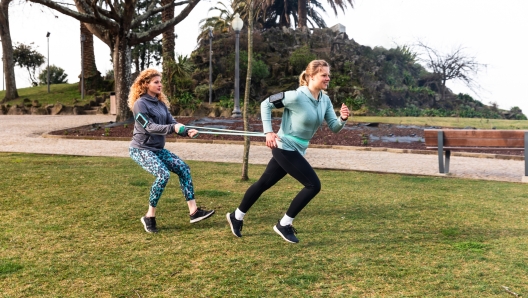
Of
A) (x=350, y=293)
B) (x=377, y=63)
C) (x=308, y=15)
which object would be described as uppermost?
(x=308, y=15)

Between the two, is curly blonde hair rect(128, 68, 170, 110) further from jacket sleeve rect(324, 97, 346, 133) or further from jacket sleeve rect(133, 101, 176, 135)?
jacket sleeve rect(324, 97, 346, 133)

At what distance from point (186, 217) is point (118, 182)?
8.62 ft

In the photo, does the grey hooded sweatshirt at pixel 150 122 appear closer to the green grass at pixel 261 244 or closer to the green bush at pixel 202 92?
the green grass at pixel 261 244

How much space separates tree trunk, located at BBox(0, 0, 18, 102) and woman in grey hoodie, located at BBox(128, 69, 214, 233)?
33.7 metres

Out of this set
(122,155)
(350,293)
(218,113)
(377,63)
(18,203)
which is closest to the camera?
(350,293)

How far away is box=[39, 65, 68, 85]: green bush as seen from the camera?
50406 millimetres

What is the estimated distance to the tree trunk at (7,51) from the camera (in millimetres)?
35203

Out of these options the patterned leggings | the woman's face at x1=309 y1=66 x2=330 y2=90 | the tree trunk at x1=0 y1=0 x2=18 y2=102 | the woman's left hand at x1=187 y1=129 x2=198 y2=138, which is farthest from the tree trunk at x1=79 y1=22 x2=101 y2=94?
the woman's face at x1=309 y1=66 x2=330 y2=90

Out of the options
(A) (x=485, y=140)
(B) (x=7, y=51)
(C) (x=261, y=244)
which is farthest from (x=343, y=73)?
(C) (x=261, y=244)

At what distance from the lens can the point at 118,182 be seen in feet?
27.0

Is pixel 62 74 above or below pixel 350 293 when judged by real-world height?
above

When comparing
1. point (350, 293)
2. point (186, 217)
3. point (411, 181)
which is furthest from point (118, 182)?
point (350, 293)

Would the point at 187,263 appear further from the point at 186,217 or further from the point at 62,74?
the point at 62,74

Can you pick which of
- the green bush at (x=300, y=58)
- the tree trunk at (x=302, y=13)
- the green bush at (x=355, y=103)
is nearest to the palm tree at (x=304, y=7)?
the tree trunk at (x=302, y=13)
